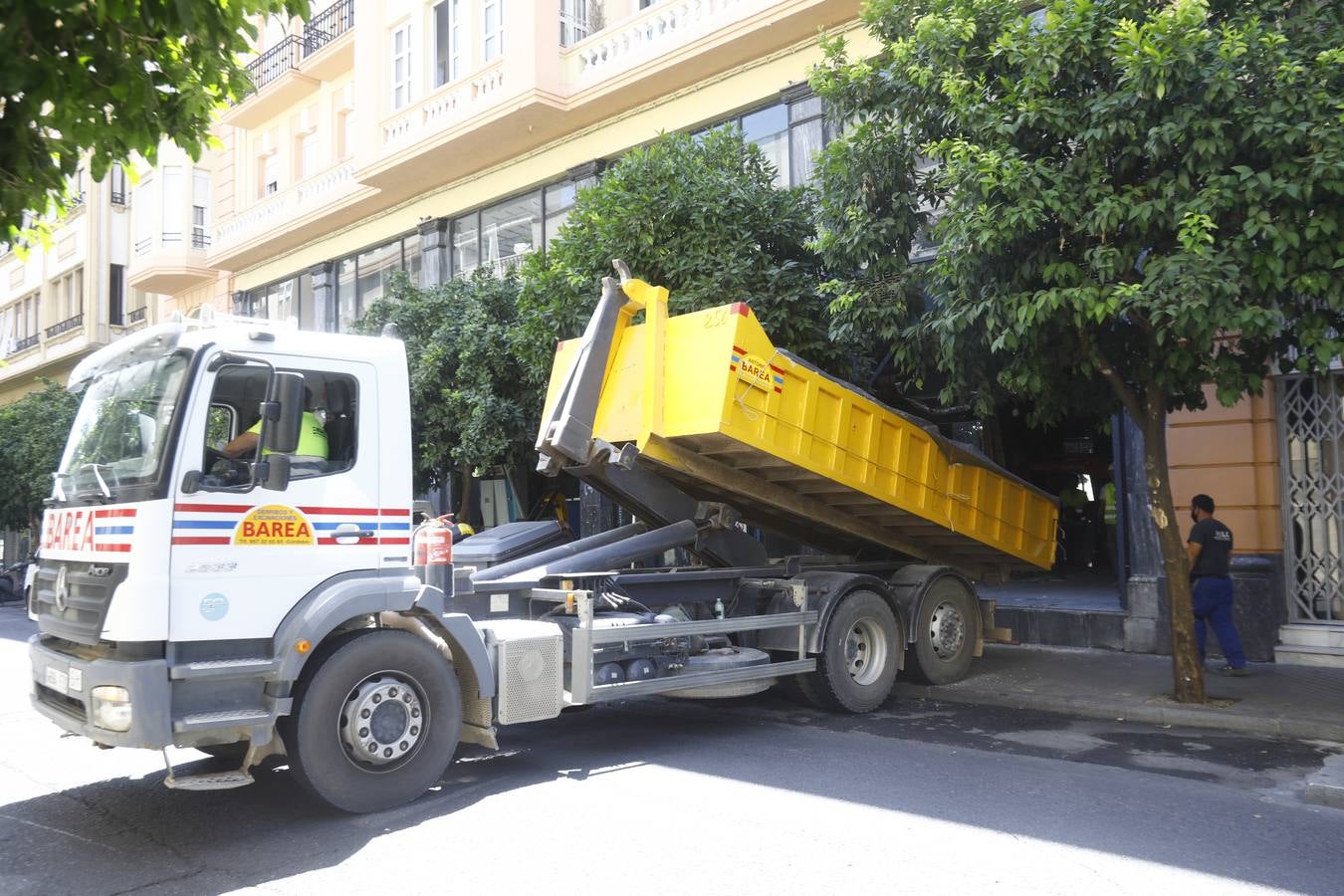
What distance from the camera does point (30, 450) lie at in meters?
25.3

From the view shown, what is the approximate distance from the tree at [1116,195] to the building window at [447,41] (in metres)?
11.7

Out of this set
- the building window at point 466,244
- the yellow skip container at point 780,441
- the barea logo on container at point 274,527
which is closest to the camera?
the barea logo on container at point 274,527

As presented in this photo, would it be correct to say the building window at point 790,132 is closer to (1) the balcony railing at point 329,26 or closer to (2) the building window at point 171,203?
(1) the balcony railing at point 329,26

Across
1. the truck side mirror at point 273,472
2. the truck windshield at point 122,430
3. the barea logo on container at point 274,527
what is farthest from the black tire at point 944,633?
the truck windshield at point 122,430

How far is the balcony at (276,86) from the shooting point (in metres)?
23.5

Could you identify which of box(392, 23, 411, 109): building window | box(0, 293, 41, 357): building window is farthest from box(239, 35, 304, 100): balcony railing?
box(0, 293, 41, 357): building window

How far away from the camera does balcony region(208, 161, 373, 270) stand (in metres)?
21.7

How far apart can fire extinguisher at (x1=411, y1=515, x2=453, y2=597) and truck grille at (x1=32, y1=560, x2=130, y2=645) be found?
1.61m

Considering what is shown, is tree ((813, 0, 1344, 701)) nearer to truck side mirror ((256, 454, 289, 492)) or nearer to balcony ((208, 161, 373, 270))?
truck side mirror ((256, 454, 289, 492))

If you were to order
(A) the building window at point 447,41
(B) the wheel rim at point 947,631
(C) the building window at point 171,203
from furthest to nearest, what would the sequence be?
(C) the building window at point 171,203
(A) the building window at point 447,41
(B) the wheel rim at point 947,631

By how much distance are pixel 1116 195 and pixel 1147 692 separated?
4279 millimetres

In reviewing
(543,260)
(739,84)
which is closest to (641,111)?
(739,84)

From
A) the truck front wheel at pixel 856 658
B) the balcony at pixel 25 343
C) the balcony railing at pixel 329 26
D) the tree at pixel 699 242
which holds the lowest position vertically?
the truck front wheel at pixel 856 658

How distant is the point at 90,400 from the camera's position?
6.30 m
